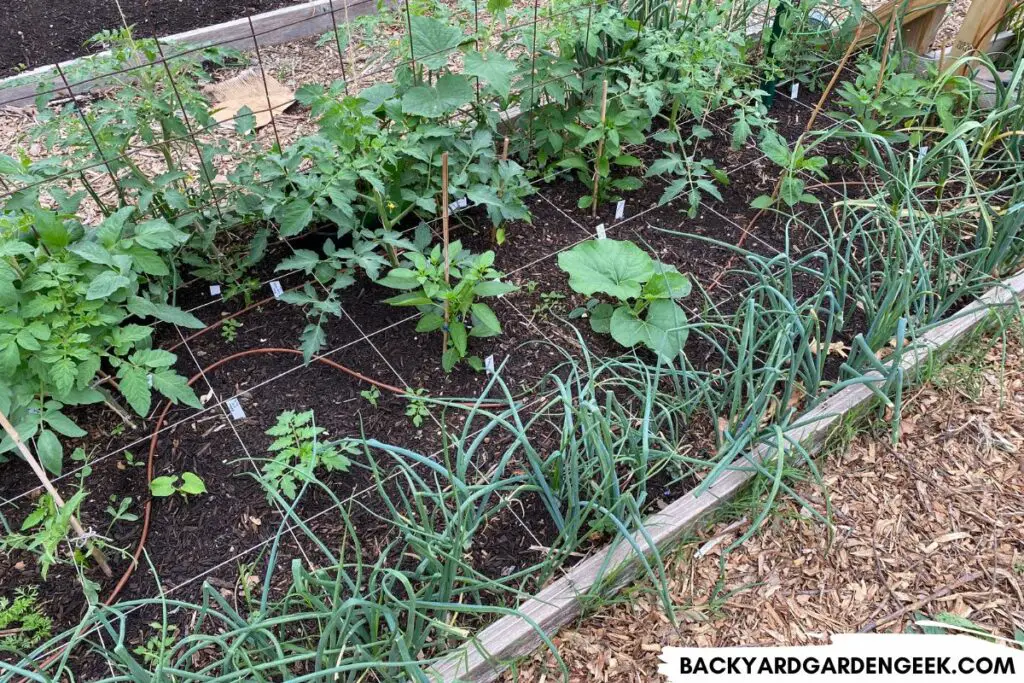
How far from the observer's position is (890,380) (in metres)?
1.77

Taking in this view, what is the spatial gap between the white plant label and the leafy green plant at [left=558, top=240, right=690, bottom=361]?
3.25ft

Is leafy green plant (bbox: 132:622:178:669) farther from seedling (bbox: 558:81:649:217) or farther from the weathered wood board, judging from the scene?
seedling (bbox: 558:81:649:217)

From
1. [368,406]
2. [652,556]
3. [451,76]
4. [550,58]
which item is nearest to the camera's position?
[652,556]

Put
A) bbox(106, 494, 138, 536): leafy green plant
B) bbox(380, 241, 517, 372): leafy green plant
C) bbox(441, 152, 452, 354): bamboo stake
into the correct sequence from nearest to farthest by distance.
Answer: bbox(106, 494, 138, 536): leafy green plant
bbox(441, 152, 452, 354): bamboo stake
bbox(380, 241, 517, 372): leafy green plant

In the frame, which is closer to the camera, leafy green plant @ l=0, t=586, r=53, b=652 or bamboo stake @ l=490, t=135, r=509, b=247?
leafy green plant @ l=0, t=586, r=53, b=652

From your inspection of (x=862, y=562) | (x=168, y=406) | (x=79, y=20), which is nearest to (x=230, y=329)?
(x=168, y=406)

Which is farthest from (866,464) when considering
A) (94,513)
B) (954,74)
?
(94,513)

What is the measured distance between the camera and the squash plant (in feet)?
5.32

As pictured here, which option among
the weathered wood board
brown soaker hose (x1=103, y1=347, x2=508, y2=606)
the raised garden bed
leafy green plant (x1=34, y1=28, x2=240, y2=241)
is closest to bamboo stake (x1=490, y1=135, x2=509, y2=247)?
the raised garden bed

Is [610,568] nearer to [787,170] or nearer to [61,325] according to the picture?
[61,325]

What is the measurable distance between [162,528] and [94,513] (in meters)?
0.18

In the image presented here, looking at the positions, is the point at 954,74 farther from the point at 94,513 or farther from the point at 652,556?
the point at 94,513

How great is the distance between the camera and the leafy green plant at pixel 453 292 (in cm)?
194

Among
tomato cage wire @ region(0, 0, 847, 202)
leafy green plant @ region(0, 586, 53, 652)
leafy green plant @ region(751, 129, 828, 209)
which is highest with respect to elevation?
tomato cage wire @ region(0, 0, 847, 202)
